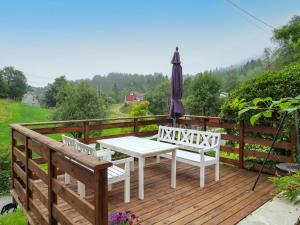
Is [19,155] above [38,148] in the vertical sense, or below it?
below

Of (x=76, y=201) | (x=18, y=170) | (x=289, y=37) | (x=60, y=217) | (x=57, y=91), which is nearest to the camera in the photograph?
(x=76, y=201)

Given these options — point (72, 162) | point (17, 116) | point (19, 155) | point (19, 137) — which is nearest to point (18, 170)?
point (19, 155)

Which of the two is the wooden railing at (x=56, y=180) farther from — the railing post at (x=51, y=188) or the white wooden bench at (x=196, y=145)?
the white wooden bench at (x=196, y=145)

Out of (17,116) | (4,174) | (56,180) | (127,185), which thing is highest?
(56,180)

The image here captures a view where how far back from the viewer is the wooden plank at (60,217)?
1.88m

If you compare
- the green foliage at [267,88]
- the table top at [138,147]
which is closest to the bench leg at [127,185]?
the table top at [138,147]

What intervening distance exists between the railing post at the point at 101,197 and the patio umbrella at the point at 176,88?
3.62 m

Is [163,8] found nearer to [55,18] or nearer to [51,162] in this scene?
[55,18]

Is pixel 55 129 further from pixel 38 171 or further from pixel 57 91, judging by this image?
pixel 57 91

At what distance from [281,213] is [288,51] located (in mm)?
20677

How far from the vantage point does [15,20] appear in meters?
18.3

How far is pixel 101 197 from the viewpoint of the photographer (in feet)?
4.87

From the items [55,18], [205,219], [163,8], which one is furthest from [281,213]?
[55,18]

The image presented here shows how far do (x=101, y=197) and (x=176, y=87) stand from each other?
377 cm
